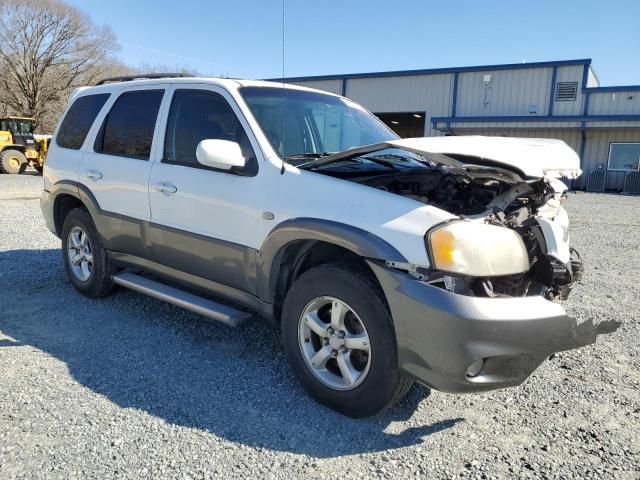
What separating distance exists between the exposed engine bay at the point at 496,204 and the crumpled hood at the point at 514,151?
0.08m

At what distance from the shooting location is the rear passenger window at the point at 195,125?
3684 millimetres

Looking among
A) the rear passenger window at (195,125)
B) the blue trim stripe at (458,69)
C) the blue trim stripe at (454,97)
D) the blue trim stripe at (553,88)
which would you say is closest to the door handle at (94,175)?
the rear passenger window at (195,125)

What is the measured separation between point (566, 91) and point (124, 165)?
24.8 meters

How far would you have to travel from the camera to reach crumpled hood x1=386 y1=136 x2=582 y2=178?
280 cm

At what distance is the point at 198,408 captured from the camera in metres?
3.05

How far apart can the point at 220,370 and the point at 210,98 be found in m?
2.00

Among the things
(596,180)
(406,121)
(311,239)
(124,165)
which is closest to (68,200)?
(124,165)

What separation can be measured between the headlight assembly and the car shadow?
1.00 meters

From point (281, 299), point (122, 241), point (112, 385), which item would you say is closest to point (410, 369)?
point (281, 299)

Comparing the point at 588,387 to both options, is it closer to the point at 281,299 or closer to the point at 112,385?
the point at 281,299

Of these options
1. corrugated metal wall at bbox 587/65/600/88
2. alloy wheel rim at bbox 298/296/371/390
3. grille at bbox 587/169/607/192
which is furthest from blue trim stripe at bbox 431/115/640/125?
alloy wheel rim at bbox 298/296/371/390

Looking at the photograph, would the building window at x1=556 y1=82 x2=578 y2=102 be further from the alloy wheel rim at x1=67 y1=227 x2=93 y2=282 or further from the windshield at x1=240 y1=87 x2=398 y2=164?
the alloy wheel rim at x1=67 y1=227 x2=93 y2=282

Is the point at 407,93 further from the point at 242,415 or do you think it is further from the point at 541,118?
the point at 242,415

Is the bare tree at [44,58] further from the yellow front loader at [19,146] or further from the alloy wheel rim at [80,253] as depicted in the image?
the alloy wheel rim at [80,253]
